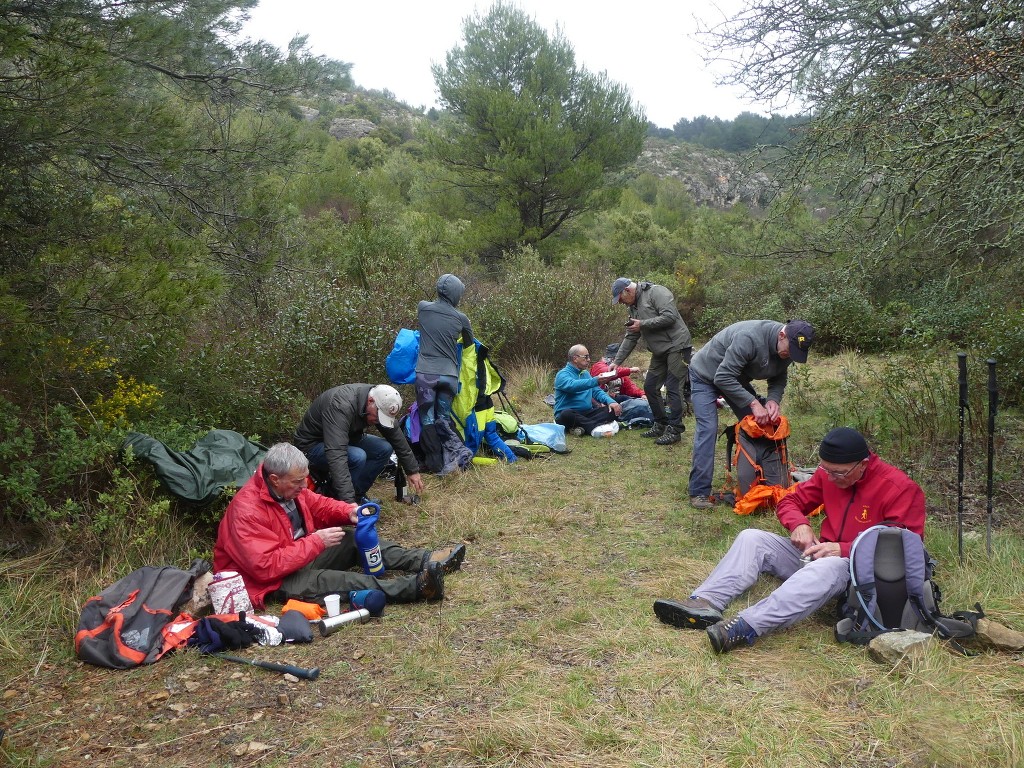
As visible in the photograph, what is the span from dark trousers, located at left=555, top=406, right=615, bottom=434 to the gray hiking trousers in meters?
3.94

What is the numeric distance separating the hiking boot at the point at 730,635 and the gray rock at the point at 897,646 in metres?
0.50

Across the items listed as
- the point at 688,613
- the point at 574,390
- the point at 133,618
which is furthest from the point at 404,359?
the point at 688,613

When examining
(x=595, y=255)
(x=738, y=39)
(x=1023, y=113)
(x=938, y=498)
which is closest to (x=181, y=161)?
(x=738, y=39)

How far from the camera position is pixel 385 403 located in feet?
16.3

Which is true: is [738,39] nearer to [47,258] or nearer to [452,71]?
[47,258]

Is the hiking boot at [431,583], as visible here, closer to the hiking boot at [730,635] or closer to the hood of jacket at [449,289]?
the hiking boot at [730,635]

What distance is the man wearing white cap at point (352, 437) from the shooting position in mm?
4930

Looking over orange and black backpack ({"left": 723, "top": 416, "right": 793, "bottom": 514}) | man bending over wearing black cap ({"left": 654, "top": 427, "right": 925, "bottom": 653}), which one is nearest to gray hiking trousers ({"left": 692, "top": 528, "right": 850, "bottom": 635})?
man bending over wearing black cap ({"left": 654, "top": 427, "right": 925, "bottom": 653})

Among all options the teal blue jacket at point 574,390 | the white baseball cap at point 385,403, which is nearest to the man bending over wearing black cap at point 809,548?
the white baseball cap at point 385,403

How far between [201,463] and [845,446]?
3694mm

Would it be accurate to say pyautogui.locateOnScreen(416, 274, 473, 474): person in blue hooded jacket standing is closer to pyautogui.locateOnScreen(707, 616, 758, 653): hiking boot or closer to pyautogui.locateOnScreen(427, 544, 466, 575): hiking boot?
pyautogui.locateOnScreen(427, 544, 466, 575): hiking boot

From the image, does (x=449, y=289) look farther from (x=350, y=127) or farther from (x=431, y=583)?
(x=350, y=127)

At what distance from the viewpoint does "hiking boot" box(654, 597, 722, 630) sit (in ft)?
11.6

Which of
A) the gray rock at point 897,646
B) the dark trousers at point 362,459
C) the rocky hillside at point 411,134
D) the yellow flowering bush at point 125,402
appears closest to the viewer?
the gray rock at point 897,646
